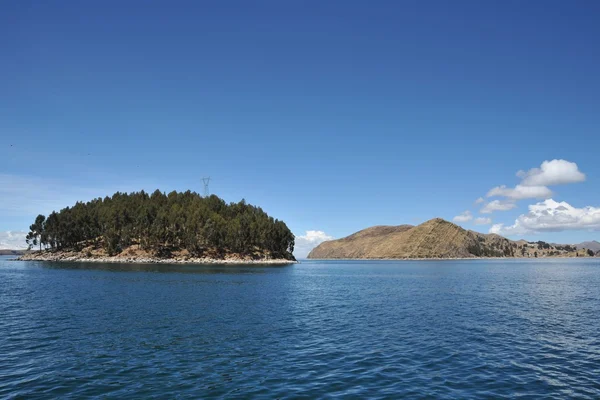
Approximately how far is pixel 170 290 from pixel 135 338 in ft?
150

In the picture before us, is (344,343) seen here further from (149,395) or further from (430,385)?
(149,395)

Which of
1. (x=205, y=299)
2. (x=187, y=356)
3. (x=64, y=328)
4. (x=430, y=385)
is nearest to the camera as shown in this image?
(x=430, y=385)

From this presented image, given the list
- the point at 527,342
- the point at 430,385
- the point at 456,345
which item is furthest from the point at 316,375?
the point at 527,342

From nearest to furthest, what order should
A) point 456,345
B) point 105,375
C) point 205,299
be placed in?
point 105,375
point 456,345
point 205,299

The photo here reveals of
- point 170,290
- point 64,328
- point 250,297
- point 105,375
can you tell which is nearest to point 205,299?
point 250,297

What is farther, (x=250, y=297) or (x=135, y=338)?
(x=250, y=297)

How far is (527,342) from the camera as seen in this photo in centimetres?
3731

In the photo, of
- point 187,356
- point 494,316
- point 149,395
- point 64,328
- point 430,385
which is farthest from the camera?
point 494,316

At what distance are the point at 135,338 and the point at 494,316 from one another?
43.8m

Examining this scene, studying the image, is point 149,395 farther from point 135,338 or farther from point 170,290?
point 170,290

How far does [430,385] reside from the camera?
24688 millimetres

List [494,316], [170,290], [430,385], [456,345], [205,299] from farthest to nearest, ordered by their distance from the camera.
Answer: [170,290] → [205,299] → [494,316] → [456,345] → [430,385]

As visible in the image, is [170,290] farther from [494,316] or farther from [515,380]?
[515,380]

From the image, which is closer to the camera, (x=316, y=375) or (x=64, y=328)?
(x=316, y=375)
